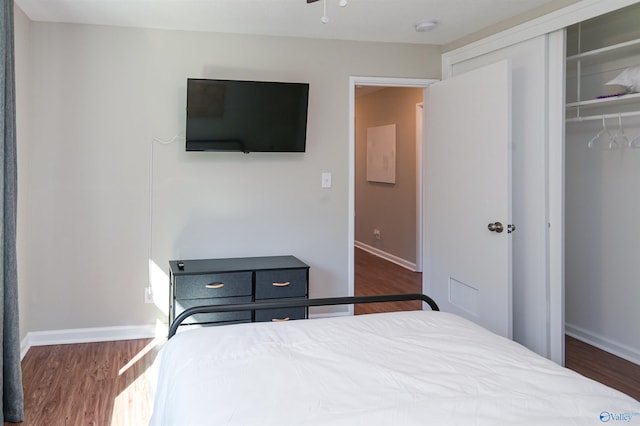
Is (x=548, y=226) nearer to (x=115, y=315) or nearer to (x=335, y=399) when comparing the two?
(x=335, y=399)

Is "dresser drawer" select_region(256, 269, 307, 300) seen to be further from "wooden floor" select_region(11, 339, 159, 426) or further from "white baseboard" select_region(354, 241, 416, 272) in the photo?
"white baseboard" select_region(354, 241, 416, 272)

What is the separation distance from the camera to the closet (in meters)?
3.37

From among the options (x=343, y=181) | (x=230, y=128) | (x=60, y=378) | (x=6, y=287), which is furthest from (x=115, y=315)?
(x=343, y=181)

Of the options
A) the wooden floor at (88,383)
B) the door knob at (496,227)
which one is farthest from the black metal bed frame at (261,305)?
the door knob at (496,227)

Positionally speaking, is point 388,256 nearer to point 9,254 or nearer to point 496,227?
Result: point 496,227

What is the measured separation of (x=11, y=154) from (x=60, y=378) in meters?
1.39

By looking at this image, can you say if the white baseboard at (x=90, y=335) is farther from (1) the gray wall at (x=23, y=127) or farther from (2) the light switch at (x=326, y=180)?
(2) the light switch at (x=326, y=180)

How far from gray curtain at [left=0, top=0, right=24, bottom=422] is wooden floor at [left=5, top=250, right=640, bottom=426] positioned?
0.51ft

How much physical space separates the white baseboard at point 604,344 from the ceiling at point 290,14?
Answer: 7.73 feet

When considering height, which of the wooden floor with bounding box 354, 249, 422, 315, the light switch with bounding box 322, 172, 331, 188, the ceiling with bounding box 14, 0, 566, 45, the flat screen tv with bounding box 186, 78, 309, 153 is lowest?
the wooden floor with bounding box 354, 249, 422, 315

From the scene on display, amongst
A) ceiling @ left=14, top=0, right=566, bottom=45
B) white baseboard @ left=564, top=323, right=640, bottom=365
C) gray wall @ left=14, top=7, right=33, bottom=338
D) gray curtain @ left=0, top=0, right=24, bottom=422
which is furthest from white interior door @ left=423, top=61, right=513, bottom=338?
gray wall @ left=14, top=7, right=33, bottom=338

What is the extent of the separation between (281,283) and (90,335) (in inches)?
58.3

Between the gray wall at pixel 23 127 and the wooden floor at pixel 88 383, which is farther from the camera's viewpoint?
the gray wall at pixel 23 127

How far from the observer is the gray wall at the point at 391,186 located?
20.8 feet
